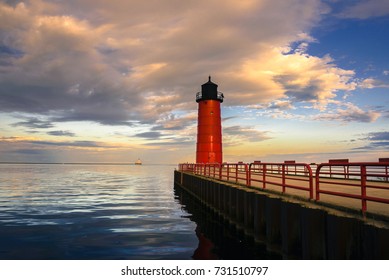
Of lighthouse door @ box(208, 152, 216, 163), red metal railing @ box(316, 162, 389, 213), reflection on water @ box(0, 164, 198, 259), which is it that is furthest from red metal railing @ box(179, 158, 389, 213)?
reflection on water @ box(0, 164, 198, 259)

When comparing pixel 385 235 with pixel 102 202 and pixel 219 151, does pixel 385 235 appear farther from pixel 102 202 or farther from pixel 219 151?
pixel 219 151

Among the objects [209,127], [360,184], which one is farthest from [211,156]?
[360,184]

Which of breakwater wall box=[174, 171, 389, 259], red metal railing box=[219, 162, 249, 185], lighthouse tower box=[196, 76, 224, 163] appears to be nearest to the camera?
breakwater wall box=[174, 171, 389, 259]

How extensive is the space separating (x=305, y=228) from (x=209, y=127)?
2522 cm

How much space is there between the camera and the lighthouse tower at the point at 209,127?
108ft

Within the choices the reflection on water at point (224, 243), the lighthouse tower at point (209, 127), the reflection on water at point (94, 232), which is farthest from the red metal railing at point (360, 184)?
the lighthouse tower at point (209, 127)

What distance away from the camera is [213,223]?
16.8 metres

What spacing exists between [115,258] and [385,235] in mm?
8031

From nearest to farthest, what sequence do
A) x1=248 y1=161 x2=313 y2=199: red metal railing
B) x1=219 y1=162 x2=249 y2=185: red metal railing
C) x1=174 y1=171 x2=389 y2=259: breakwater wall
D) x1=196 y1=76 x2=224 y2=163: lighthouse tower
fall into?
x1=174 y1=171 x2=389 y2=259: breakwater wall → x1=248 y1=161 x2=313 y2=199: red metal railing → x1=219 y1=162 x2=249 y2=185: red metal railing → x1=196 y1=76 x2=224 y2=163: lighthouse tower

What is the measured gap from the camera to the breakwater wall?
6195mm

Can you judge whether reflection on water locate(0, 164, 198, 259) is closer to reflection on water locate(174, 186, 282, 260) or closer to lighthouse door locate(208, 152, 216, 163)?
reflection on water locate(174, 186, 282, 260)

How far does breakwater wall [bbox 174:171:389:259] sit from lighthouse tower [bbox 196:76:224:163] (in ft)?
59.4

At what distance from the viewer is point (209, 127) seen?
3300cm

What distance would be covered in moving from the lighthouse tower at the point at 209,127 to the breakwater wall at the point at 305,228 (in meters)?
18.1
